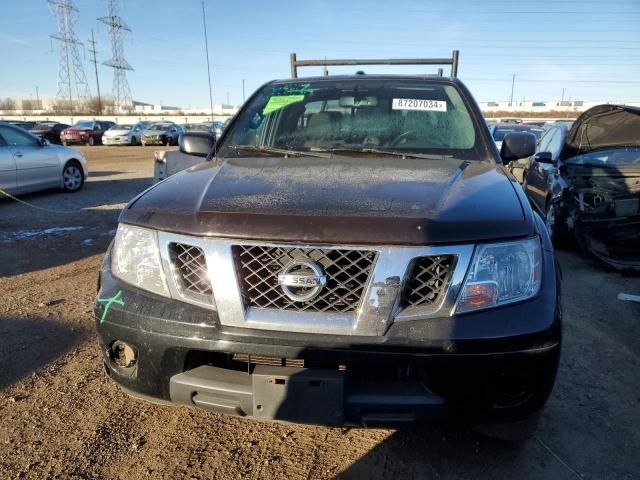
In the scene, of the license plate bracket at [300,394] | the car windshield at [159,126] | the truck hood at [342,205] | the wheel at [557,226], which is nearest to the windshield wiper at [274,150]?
the truck hood at [342,205]

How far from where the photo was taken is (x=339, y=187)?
7.04 feet

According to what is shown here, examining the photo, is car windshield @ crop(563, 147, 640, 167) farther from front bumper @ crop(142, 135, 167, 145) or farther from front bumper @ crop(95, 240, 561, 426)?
front bumper @ crop(142, 135, 167, 145)

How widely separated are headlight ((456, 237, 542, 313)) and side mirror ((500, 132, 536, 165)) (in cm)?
145

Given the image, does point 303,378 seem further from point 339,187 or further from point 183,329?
point 339,187

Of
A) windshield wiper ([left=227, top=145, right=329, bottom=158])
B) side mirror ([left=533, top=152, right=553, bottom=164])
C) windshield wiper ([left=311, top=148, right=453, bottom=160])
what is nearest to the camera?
Answer: windshield wiper ([left=311, top=148, right=453, bottom=160])

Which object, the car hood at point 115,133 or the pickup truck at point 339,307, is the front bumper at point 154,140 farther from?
the pickup truck at point 339,307

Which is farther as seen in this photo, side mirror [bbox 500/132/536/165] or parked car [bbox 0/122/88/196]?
parked car [bbox 0/122/88/196]

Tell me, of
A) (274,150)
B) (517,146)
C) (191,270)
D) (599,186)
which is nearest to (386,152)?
(274,150)

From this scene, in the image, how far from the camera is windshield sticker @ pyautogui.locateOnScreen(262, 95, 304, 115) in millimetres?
3402

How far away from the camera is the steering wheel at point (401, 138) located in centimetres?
300

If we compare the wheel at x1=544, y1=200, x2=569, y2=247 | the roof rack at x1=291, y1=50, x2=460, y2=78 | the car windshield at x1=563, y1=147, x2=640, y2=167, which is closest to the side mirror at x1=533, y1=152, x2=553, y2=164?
the car windshield at x1=563, y1=147, x2=640, y2=167

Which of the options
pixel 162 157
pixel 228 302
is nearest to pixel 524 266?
pixel 228 302

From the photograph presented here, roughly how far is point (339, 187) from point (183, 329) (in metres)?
0.87

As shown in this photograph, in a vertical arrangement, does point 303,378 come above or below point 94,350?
above
